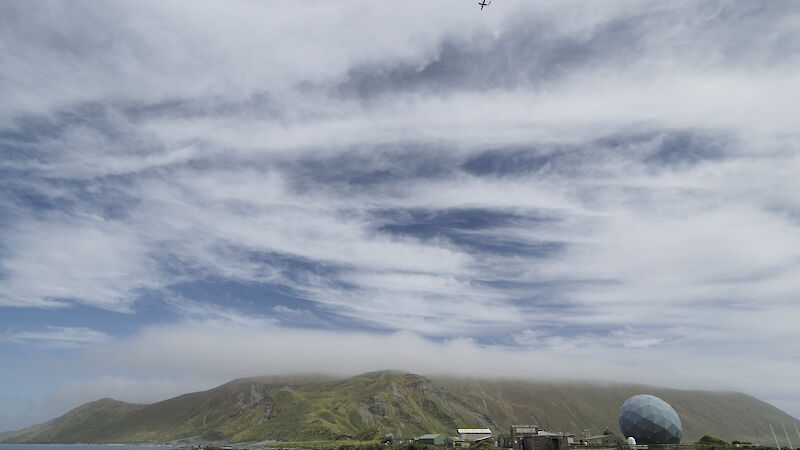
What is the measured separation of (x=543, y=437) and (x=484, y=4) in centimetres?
11617

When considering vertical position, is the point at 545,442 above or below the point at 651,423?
below

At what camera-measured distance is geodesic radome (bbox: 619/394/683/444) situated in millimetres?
123875

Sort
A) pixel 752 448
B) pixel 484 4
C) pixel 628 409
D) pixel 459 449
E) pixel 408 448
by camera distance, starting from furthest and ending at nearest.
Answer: pixel 408 448 < pixel 459 449 < pixel 628 409 < pixel 752 448 < pixel 484 4

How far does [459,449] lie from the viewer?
16075 cm

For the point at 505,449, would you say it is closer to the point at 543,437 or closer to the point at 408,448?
the point at 543,437

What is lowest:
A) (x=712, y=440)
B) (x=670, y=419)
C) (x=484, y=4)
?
(x=712, y=440)

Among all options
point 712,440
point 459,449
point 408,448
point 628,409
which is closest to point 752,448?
point 628,409

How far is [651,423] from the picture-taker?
408 ft

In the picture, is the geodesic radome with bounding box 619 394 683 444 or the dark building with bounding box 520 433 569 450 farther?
the dark building with bounding box 520 433 569 450

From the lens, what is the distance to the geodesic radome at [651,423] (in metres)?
124

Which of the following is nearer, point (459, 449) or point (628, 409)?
point (628, 409)

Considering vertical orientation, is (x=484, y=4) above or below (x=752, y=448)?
above

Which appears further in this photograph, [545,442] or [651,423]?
[545,442]

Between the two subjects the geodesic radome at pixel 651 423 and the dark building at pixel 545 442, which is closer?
the geodesic radome at pixel 651 423
